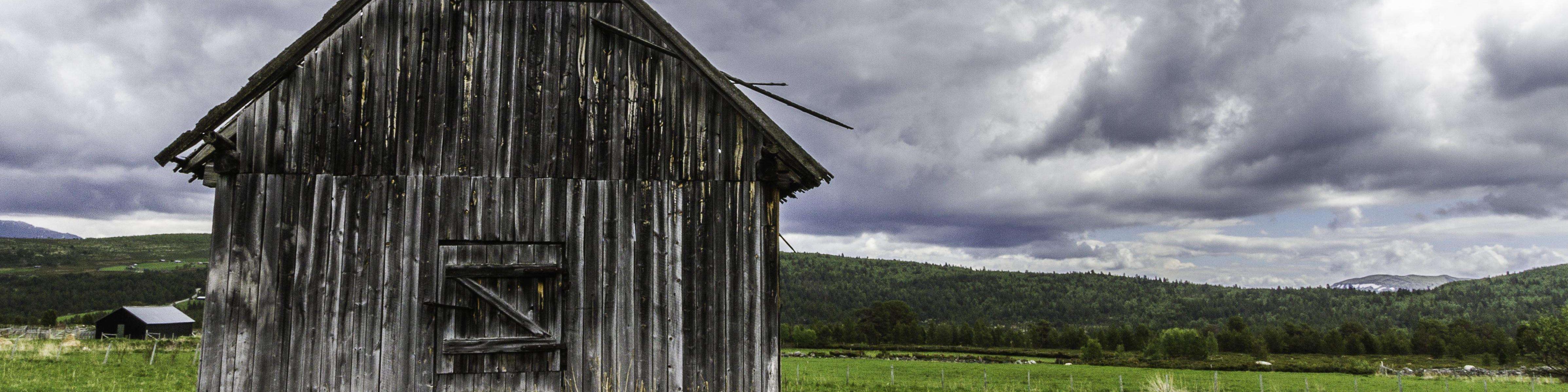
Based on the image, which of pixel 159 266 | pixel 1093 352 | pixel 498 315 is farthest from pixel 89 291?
pixel 498 315

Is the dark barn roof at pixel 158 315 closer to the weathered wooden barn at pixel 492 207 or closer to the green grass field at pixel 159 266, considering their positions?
the weathered wooden barn at pixel 492 207

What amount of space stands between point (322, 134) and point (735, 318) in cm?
440

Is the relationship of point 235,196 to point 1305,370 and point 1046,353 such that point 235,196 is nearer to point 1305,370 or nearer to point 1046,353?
point 1305,370

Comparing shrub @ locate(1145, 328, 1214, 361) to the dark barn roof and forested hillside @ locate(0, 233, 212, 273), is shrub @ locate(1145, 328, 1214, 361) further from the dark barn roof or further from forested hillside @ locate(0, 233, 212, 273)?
forested hillside @ locate(0, 233, 212, 273)

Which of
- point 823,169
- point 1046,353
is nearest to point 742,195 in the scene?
point 823,169

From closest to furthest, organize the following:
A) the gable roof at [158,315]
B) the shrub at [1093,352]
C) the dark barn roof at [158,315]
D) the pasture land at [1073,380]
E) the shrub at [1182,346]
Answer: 1. the pasture land at [1073,380]
2. the dark barn roof at [158,315]
3. the gable roof at [158,315]
4. the shrub at [1093,352]
5. the shrub at [1182,346]

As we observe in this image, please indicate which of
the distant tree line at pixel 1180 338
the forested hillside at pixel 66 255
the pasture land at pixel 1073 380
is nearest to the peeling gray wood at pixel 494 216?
the pasture land at pixel 1073 380

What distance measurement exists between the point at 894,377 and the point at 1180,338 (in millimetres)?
65197

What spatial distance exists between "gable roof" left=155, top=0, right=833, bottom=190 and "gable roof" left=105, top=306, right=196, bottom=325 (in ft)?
237

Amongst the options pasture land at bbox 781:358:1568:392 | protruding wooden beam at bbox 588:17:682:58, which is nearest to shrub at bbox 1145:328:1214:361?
pasture land at bbox 781:358:1568:392

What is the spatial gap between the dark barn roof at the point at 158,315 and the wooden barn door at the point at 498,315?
73056 millimetres

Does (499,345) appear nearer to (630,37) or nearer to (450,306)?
(450,306)

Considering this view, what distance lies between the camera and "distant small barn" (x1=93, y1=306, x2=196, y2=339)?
2421 inches

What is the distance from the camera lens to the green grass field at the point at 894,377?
22.8m
